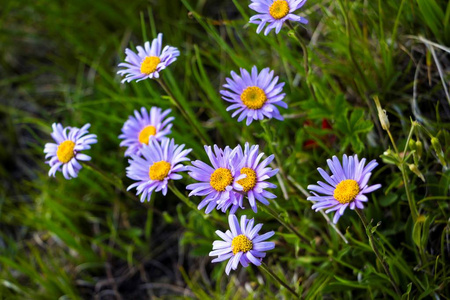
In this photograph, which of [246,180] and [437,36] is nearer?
[246,180]

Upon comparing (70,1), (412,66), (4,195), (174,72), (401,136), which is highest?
(70,1)

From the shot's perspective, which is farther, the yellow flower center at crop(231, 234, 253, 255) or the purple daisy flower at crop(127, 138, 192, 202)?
the purple daisy flower at crop(127, 138, 192, 202)

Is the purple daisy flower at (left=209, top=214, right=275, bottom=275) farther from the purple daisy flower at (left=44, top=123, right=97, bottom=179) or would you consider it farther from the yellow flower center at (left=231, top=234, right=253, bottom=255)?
the purple daisy flower at (left=44, top=123, right=97, bottom=179)

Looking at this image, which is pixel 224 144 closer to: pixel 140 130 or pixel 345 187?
pixel 140 130

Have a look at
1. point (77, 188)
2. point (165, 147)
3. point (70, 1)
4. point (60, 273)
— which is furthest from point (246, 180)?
point (70, 1)

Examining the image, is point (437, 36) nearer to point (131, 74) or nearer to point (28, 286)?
point (131, 74)

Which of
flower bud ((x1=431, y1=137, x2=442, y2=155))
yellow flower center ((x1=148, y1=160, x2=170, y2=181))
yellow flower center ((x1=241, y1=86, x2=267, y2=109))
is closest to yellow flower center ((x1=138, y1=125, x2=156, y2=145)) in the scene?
yellow flower center ((x1=148, y1=160, x2=170, y2=181))

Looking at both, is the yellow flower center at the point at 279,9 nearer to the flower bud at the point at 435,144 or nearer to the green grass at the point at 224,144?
the green grass at the point at 224,144

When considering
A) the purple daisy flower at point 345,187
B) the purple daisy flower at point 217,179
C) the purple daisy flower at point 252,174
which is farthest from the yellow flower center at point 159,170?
the purple daisy flower at point 345,187
